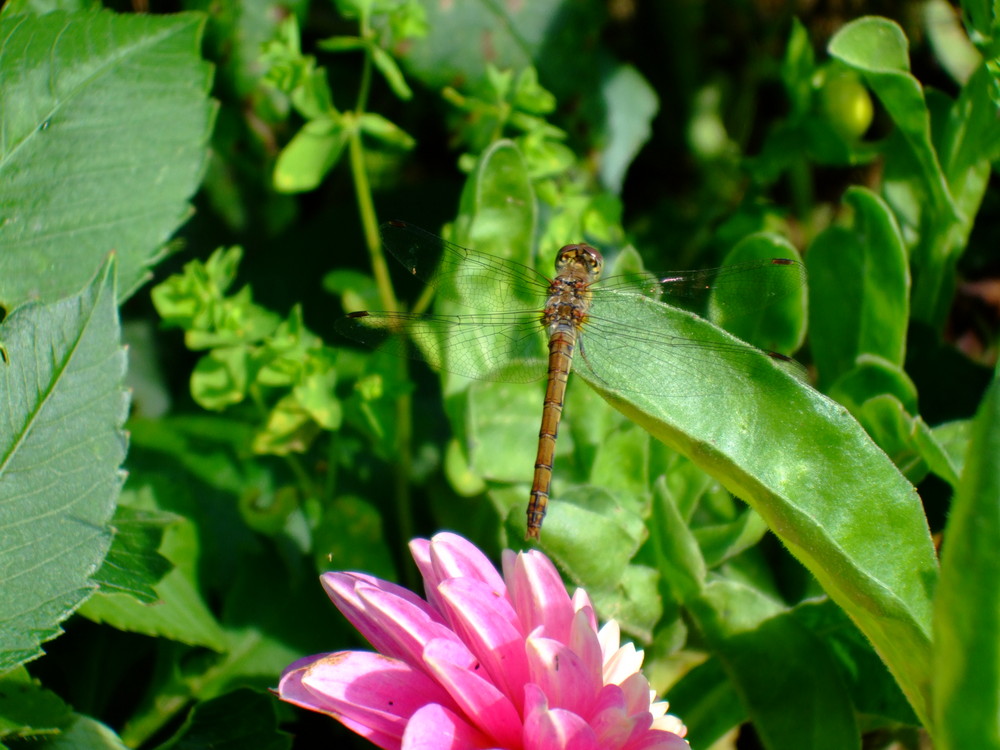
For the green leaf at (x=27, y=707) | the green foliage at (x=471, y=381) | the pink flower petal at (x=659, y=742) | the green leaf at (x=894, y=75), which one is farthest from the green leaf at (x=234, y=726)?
the green leaf at (x=894, y=75)

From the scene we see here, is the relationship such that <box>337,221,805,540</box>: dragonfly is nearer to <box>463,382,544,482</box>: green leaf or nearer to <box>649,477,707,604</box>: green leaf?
<box>463,382,544,482</box>: green leaf

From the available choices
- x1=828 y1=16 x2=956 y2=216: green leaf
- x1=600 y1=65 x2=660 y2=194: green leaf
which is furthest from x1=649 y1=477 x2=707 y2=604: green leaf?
x1=600 y1=65 x2=660 y2=194: green leaf

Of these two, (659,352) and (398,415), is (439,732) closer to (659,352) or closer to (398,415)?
(659,352)

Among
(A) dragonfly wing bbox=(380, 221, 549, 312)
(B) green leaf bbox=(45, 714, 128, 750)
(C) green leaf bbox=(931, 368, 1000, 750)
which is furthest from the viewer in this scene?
(A) dragonfly wing bbox=(380, 221, 549, 312)

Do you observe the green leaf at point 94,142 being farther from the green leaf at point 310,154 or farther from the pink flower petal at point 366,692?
the pink flower petal at point 366,692

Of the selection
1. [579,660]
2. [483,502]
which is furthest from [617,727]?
[483,502]

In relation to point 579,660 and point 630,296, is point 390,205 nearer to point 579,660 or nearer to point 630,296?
point 630,296

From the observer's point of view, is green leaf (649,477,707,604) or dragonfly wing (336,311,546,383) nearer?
green leaf (649,477,707,604)
